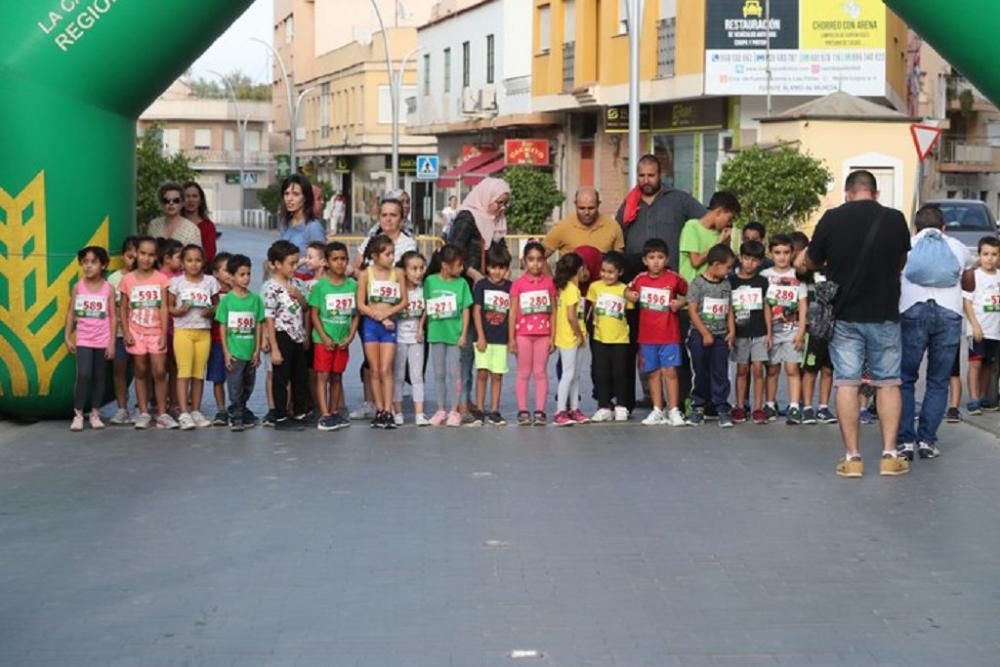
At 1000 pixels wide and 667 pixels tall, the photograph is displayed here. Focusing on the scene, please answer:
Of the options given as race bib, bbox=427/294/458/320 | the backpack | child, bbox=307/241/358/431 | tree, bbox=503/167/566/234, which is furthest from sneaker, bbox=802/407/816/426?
tree, bbox=503/167/566/234

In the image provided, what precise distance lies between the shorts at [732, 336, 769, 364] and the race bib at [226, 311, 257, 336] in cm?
360

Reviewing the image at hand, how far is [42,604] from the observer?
24.4ft

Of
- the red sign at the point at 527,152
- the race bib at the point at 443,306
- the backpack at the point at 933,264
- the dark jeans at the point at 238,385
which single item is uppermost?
the red sign at the point at 527,152

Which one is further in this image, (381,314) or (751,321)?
(751,321)

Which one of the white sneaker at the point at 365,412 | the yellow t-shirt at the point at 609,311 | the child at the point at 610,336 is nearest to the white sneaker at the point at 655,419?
the child at the point at 610,336

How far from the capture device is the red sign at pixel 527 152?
150ft

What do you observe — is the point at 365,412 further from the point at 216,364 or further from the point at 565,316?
the point at 565,316

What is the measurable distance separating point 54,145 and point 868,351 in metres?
5.91

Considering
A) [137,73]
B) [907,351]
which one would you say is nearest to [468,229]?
[137,73]

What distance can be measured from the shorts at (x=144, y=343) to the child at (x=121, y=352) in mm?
111

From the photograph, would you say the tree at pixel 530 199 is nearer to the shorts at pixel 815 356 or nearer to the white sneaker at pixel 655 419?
the white sneaker at pixel 655 419

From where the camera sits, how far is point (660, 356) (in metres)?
13.3

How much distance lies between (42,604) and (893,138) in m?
27.4

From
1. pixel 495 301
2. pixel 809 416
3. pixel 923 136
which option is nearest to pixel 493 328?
pixel 495 301
